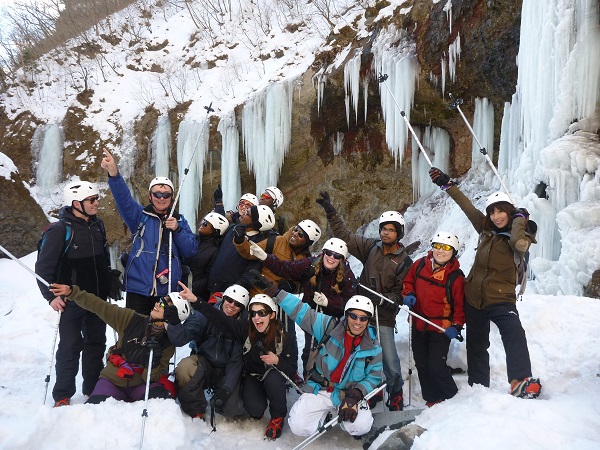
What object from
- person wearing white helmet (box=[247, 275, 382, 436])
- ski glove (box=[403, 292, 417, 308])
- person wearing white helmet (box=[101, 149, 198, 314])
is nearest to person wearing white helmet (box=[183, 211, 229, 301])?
person wearing white helmet (box=[101, 149, 198, 314])

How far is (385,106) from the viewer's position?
10.1m

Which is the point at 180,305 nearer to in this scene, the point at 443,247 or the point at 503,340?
the point at 443,247

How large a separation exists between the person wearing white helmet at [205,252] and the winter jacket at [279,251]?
0.46 meters

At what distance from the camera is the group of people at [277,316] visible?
11.4ft

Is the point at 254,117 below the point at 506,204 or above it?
above

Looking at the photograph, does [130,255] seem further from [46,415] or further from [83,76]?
[83,76]

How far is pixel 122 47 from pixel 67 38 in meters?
2.93

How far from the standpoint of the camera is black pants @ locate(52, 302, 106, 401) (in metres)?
3.74

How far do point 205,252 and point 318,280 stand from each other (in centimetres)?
129

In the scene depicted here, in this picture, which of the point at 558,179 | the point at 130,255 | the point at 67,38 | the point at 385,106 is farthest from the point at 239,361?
the point at 67,38

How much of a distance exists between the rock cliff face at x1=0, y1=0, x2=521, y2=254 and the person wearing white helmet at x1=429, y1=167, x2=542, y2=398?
21.3 feet

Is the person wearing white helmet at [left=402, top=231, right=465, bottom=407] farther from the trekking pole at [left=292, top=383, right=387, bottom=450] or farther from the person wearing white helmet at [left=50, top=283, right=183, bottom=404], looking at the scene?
the person wearing white helmet at [left=50, top=283, right=183, bottom=404]

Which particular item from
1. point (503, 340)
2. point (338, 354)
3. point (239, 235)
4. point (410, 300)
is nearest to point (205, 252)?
point (239, 235)

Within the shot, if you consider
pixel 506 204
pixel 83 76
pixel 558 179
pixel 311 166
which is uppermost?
pixel 83 76
